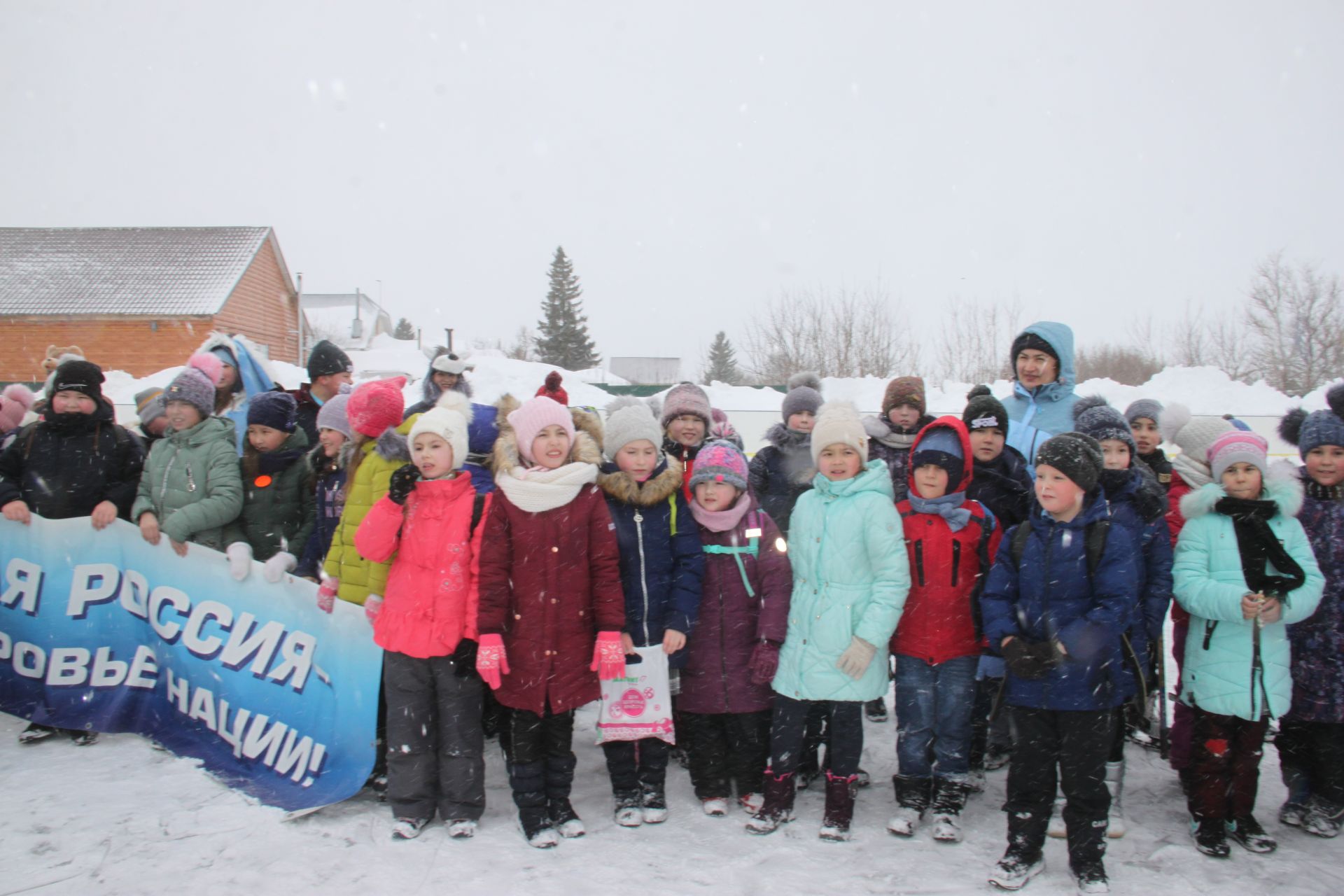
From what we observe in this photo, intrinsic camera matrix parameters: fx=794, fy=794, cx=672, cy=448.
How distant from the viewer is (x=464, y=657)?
3.36 m

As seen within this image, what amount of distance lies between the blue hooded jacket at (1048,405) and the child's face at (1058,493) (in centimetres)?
86

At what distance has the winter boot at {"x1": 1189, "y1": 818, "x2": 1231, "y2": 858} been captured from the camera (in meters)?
3.16

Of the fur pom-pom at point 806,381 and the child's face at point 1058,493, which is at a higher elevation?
the fur pom-pom at point 806,381

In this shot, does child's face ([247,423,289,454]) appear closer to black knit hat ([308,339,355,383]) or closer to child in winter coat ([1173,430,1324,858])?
black knit hat ([308,339,355,383])

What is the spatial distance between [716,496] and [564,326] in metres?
47.1

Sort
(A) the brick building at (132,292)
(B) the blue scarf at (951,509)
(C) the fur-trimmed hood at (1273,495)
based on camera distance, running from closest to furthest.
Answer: (C) the fur-trimmed hood at (1273,495)
(B) the blue scarf at (951,509)
(A) the brick building at (132,292)

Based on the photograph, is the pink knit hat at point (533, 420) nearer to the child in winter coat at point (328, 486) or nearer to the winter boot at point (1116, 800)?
the child in winter coat at point (328, 486)

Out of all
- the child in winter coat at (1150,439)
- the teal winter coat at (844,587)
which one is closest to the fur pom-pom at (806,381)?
the child in winter coat at (1150,439)

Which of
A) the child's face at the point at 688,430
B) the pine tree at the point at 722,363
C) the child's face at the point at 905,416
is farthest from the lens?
the pine tree at the point at 722,363

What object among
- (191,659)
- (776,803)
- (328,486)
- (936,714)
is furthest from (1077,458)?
(191,659)

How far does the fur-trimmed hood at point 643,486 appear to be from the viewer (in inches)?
140

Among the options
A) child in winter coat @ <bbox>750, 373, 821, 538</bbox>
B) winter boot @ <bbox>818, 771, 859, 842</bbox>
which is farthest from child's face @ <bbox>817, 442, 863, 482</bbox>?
winter boot @ <bbox>818, 771, 859, 842</bbox>

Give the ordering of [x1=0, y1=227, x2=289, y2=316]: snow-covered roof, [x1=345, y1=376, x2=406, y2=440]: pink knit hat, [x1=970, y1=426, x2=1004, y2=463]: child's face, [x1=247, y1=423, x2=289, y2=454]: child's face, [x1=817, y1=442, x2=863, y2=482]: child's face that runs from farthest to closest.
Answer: [x1=0, y1=227, x2=289, y2=316]: snow-covered roof → [x1=247, y1=423, x2=289, y2=454]: child's face → [x1=970, y1=426, x2=1004, y2=463]: child's face → [x1=345, y1=376, x2=406, y2=440]: pink knit hat → [x1=817, y1=442, x2=863, y2=482]: child's face

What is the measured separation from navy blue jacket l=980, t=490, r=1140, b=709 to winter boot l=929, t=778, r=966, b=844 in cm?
60
